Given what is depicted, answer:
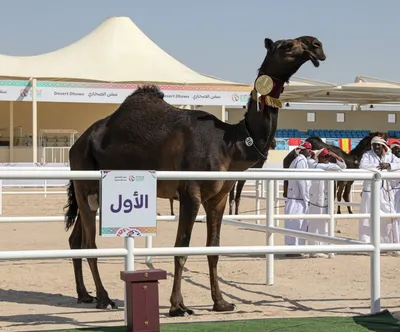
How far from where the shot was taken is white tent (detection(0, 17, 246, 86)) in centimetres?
3570

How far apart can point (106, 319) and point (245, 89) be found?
2713 centimetres

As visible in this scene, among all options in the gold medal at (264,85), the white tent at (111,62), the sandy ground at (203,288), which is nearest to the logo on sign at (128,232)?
the sandy ground at (203,288)

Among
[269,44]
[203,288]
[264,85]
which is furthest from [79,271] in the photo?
[269,44]

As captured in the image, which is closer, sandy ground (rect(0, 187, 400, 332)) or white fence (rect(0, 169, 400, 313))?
white fence (rect(0, 169, 400, 313))

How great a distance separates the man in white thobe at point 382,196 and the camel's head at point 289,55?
5.63 m

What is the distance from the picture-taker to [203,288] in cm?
885

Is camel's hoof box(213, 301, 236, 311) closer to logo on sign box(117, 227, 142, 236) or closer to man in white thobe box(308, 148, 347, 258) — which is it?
logo on sign box(117, 227, 142, 236)

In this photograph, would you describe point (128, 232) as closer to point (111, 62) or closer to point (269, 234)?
point (269, 234)

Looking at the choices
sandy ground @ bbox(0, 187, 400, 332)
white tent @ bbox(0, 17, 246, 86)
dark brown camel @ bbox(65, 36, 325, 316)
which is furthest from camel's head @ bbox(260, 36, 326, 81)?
white tent @ bbox(0, 17, 246, 86)

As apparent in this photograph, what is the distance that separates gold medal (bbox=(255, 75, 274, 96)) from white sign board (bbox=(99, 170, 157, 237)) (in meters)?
1.74

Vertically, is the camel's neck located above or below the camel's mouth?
below

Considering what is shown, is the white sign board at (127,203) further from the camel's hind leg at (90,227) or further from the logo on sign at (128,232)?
the camel's hind leg at (90,227)

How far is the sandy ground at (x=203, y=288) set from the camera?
7.11 metres

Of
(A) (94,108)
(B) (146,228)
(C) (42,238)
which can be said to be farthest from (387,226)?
(A) (94,108)
